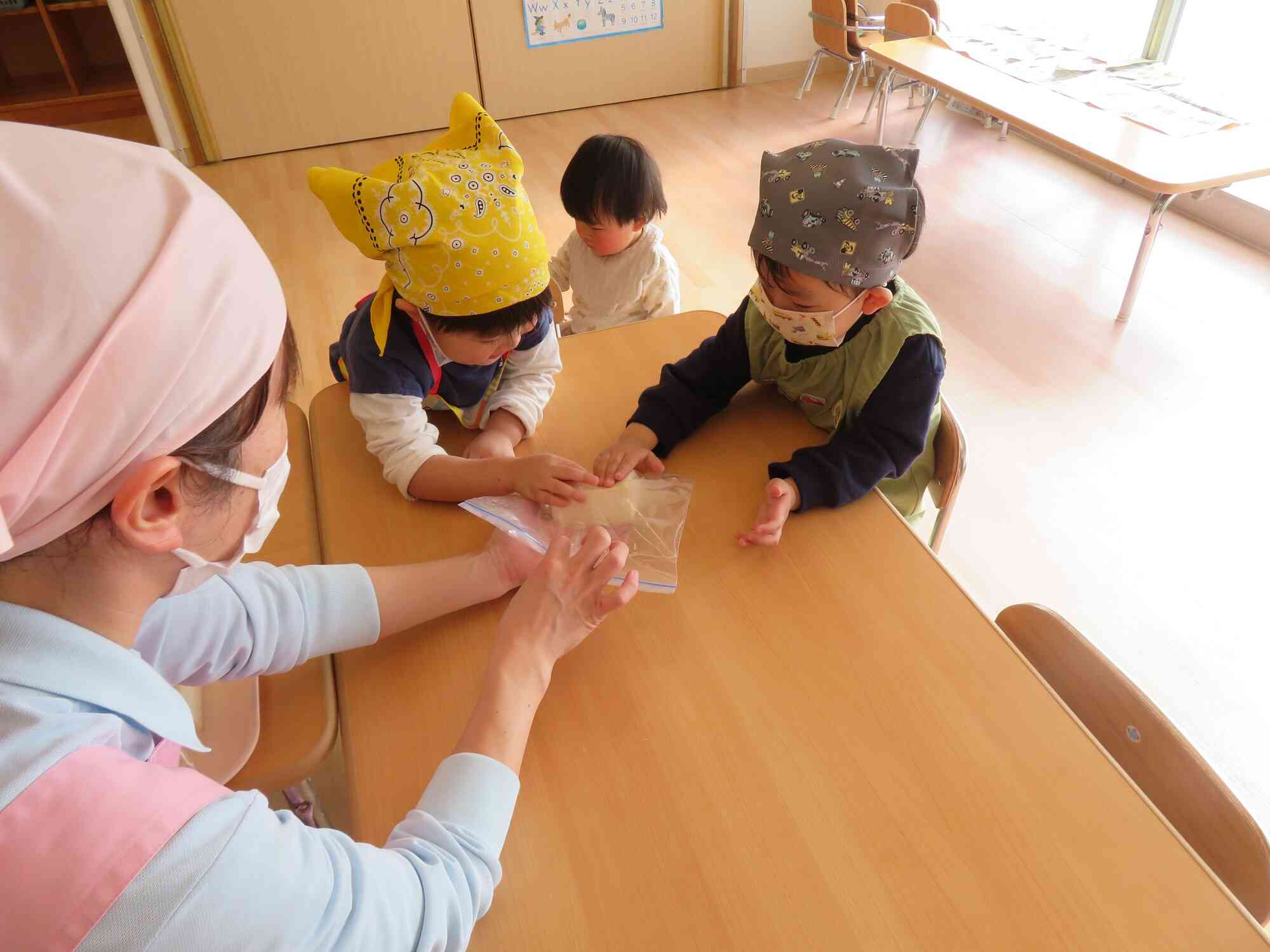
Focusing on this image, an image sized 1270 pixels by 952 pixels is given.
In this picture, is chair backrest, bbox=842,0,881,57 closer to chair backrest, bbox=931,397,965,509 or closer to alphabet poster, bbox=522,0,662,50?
alphabet poster, bbox=522,0,662,50

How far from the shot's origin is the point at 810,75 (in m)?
4.73

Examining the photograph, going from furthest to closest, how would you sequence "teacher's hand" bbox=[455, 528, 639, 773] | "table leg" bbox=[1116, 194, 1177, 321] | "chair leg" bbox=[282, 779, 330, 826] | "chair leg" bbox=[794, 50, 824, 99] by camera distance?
1. "chair leg" bbox=[794, 50, 824, 99]
2. "table leg" bbox=[1116, 194, 1177, 321]
3. "chair leg" bbox=[282, 779, 330, 826]
4. "teacher's hand" bbox=[455, 528, 639, 773]

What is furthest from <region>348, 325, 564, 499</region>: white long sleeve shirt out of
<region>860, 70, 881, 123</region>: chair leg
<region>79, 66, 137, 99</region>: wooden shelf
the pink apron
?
<region>79, 66, 137, 99</region>: wooden shelf

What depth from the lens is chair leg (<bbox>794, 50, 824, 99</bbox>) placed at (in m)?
4.61

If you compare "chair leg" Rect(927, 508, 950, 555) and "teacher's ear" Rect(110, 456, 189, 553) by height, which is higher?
"teacher's ear" Rect(110, 456, 189, 553)

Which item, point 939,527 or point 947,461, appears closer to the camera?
point 947,461

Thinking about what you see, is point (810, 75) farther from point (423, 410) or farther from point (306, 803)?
point (306, 803)

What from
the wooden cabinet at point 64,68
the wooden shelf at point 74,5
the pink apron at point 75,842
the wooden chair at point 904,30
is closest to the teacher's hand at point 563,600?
the pink apron at point 75,842

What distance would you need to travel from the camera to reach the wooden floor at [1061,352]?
1.85m

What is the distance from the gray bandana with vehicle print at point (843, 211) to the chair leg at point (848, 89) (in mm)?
3848

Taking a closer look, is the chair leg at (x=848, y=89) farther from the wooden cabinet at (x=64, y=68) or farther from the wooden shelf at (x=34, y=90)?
the wooden shelf at (x=34, y=90)

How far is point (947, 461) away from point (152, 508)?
1.02 m

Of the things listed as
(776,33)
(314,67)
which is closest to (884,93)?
(776,33)

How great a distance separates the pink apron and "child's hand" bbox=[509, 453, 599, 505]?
0.58 metres
